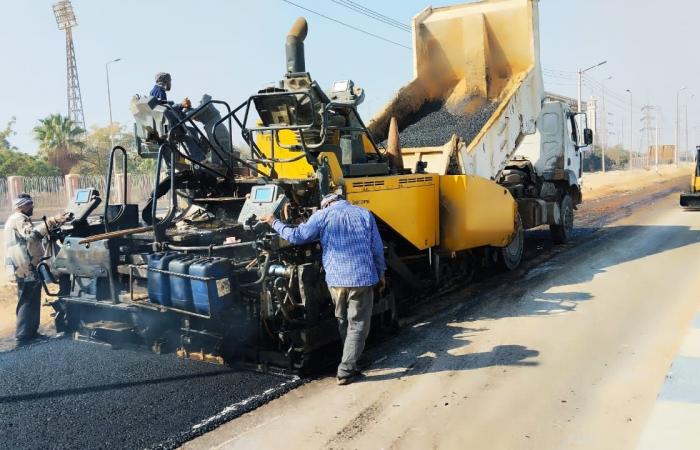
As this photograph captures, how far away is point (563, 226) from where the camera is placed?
1154 cm

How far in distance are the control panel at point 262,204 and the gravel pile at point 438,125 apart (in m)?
3.95

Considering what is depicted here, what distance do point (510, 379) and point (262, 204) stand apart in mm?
2406

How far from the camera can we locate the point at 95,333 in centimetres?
562

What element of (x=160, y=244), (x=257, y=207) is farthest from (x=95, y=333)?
(x=257, y=207)

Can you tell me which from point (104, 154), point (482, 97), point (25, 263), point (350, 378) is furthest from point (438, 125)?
point (104, 154)

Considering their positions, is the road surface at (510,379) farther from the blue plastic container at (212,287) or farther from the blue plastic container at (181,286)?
the blue plastic container at (181,286)

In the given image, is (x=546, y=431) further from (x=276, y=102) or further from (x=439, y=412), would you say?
(x=276, y=102)

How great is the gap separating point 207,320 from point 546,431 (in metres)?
2.68

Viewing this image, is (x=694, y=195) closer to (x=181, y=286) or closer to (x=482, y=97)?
(x=482, y=97)

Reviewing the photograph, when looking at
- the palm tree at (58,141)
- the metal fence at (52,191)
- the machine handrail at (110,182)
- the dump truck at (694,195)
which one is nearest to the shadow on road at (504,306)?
the machine handrail at (110,182)

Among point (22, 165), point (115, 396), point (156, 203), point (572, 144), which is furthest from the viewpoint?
point (22, 165)

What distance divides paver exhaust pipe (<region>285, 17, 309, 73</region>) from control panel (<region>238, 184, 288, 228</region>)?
229 cm

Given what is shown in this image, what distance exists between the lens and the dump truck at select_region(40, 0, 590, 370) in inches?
193

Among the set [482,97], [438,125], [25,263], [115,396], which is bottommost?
[115,396]
